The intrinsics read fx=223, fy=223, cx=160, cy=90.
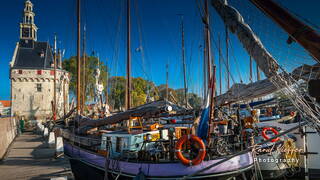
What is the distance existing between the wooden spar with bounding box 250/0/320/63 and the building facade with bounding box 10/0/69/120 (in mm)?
37082

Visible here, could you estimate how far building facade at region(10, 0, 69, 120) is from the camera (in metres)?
39.7

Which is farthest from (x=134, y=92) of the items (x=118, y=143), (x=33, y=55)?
(x=118, y=143)

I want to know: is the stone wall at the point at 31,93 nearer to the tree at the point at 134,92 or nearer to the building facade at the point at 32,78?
the building facade at the point at 32,78

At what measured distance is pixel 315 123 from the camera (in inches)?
176

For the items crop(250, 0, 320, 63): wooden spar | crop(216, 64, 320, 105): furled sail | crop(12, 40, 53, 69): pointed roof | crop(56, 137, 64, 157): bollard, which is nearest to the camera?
crop(250, 0, 320, 63): wooden spar

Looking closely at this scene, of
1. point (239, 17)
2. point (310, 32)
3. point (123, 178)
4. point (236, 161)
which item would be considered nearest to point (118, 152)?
point (123, 178)

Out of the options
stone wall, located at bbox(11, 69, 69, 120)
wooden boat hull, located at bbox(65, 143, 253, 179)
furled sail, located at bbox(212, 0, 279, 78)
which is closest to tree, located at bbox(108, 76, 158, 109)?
stone wall, located at bbox(11, 69, 69, 120)

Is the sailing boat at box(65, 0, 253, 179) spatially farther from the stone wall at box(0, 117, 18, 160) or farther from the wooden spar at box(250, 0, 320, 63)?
the stone wall at box(0, 117, 18, 160)

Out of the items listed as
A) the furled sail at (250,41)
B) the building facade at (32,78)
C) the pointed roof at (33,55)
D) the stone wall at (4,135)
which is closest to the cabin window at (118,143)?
the furled sail at (250,41)

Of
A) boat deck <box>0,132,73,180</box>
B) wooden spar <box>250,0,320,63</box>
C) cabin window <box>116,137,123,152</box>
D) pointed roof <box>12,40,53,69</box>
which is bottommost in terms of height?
boat deck <box>0,132,73,180</box>

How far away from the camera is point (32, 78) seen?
41.2 metres

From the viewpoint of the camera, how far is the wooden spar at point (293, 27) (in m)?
3.90

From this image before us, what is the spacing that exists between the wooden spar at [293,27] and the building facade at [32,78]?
3708 centimetres

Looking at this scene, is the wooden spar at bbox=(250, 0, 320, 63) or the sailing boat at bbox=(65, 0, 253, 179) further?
the sailing boat at bbox=(65, 0, 253, 179)
